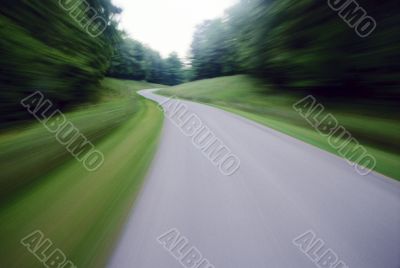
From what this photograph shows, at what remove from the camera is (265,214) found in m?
3.42

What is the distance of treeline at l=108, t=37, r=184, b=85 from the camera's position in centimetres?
5431

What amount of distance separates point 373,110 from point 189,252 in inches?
403

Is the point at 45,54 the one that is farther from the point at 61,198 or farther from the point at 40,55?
the point at 61,198

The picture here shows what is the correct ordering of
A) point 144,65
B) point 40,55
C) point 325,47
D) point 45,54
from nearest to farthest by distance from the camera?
point 40,55
point 45,54
point 325,47
point 144,65

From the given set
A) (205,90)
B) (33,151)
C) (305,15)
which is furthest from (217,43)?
(33,151)

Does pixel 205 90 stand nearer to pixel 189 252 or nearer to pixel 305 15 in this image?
pixel 305 15

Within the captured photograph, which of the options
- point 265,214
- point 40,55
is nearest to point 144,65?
point 40,55

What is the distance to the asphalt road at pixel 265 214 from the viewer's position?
2648mm

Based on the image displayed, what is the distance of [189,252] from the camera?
2.77 m

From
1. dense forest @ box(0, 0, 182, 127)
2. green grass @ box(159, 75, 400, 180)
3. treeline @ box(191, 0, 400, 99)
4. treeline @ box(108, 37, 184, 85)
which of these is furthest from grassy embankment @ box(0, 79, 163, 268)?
treeline @ box(108, 37, 184, 85)

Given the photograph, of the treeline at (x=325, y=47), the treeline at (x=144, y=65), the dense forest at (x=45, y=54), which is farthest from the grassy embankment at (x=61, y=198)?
the treeline at (x=144, y=65)

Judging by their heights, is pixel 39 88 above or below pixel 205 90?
below

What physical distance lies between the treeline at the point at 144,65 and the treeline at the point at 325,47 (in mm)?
36864

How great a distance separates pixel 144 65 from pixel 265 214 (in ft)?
221
